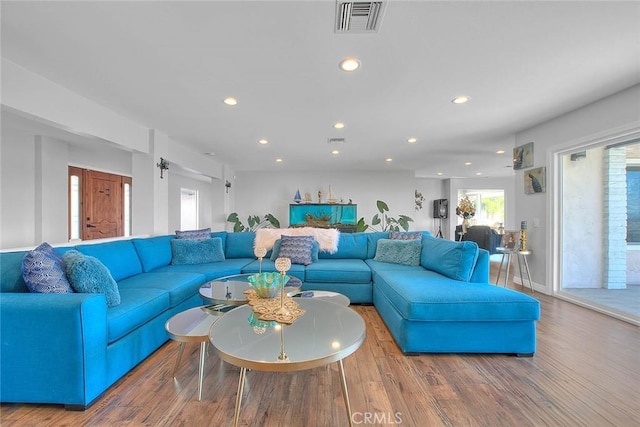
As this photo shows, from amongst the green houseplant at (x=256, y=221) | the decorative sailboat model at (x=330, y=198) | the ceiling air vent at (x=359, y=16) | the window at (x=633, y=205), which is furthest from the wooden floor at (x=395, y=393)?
the decorative sailboat model at (x=330, y=198)

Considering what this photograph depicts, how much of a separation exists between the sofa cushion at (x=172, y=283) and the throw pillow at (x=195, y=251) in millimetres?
508

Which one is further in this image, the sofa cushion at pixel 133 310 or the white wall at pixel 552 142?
the white wall at pixel 552 142

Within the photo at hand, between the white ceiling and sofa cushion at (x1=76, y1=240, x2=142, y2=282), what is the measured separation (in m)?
1.56

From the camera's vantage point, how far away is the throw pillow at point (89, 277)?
1.72 metres

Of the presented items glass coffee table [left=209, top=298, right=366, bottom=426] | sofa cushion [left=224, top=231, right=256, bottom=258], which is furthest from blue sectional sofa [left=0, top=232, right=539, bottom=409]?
glass coffee table [left=209, top=298, right=366, bottom=426]

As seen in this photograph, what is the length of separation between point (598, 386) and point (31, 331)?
11.0 ft

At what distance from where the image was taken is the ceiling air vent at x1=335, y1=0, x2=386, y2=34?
1544 millimetres

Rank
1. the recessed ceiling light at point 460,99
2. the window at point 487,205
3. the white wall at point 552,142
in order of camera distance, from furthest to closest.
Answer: the window at point 487,205
the recessed ceiling light at point 460,99
the white wall at point 552,142

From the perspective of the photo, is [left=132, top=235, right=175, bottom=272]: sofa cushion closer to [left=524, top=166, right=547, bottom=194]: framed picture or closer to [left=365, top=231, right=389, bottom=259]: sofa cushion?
[left=365, top=231, right=389, bottom=259]: sofa cushion

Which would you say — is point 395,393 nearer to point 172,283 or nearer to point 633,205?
point 172,283

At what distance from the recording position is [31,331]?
4.72 feet

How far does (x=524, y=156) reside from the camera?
13.0 feet

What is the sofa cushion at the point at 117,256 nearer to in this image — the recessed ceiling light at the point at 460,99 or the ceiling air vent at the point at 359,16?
the ceiling air vent at the point at 359,16

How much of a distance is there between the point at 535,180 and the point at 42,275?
5255mm
